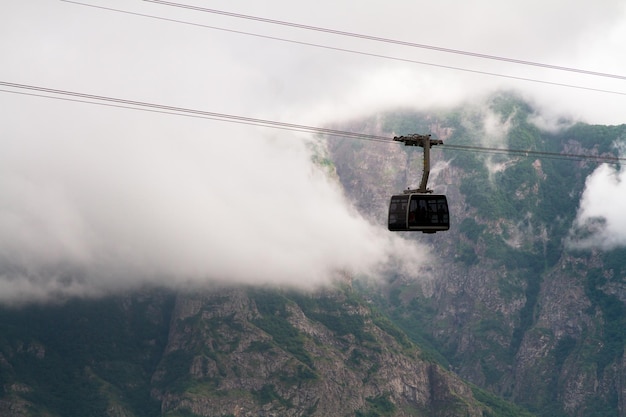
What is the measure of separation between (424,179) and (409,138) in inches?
271

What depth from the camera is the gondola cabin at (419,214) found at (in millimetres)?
124000

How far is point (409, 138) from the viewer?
380 feet

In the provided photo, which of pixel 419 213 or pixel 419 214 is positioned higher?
pixel 419 213

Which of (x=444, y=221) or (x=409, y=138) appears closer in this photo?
(x=409, y=138)

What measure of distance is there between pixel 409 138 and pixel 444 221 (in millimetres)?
13243

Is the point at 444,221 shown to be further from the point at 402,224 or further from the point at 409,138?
the point at 409,138

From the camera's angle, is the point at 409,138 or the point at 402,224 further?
the point at 402,224

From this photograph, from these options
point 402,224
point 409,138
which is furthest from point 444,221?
point 409,138

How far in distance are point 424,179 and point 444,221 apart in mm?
6422

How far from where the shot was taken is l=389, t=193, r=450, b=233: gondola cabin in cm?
12400

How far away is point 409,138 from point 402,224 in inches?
474

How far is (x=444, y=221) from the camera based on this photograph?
125125 millimetres

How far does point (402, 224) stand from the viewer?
4892 inches

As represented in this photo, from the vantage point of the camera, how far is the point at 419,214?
124m
